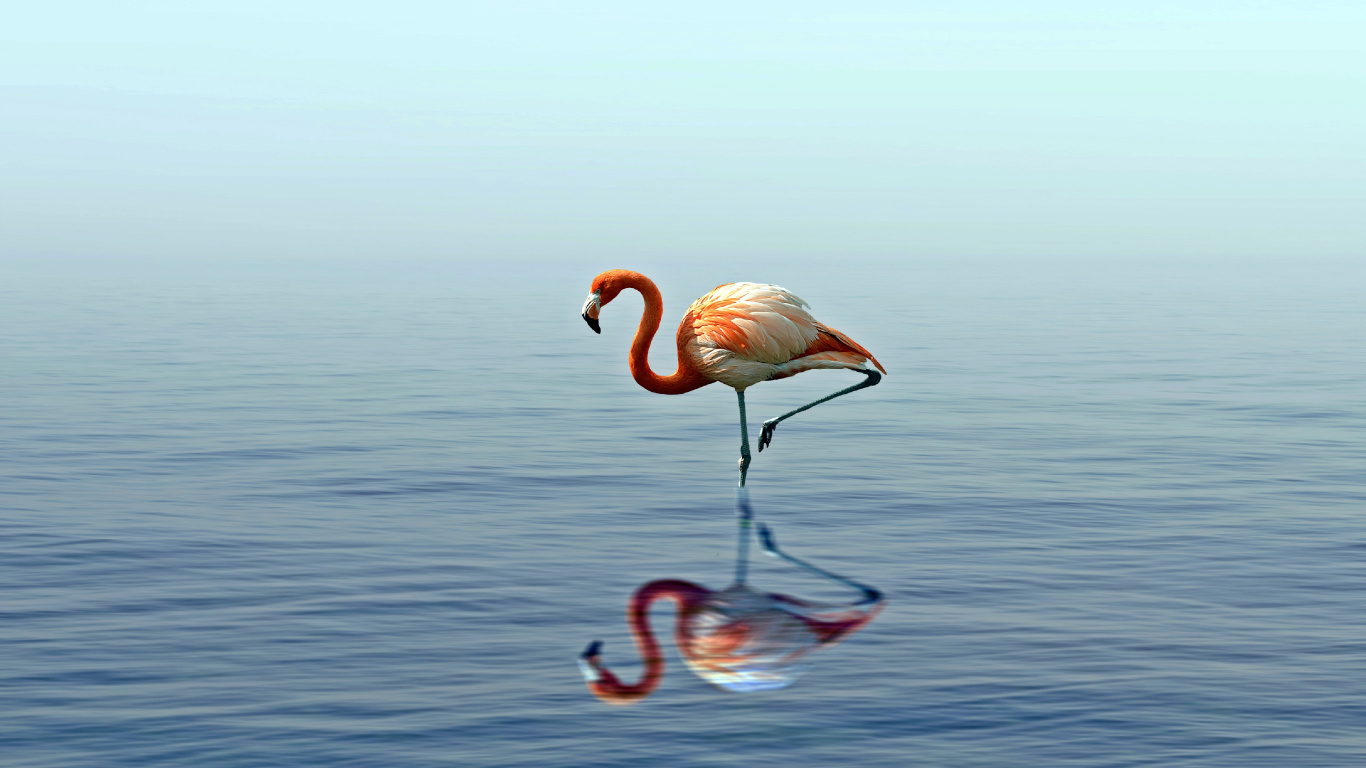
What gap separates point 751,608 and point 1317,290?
7276 cm

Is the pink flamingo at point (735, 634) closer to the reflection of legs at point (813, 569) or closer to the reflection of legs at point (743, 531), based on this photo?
the reflection of legs at point (813, 569)

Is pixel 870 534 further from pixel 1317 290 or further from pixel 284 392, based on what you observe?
pixel 1317 290

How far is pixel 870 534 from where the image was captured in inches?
489

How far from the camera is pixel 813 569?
437 inches

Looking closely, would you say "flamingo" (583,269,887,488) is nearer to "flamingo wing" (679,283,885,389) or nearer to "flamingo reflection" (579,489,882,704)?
"flamingo wing" (679,283,885,389)

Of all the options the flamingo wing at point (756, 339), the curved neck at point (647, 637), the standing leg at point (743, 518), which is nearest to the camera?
the curved neck at point (647, 637)

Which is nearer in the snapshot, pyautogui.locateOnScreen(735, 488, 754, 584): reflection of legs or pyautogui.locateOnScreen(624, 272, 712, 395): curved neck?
pyautogui.locateOnScreen(735, 488, 754, 584): reflection of legs

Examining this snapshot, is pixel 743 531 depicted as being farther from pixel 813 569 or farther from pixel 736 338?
pixel 736 338

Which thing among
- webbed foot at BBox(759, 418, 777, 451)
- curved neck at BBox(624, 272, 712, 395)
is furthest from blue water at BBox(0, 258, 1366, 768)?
curved neck at BBox(624, 272, 712, 395)

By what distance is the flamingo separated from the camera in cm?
1367

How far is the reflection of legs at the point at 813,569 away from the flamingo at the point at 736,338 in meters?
1.63

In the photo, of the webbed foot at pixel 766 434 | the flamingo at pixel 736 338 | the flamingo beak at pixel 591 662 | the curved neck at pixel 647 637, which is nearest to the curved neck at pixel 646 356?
the flamingo at pixel 736 338

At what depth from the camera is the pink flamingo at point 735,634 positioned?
333 inches

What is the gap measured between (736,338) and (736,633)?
15.1 ft
